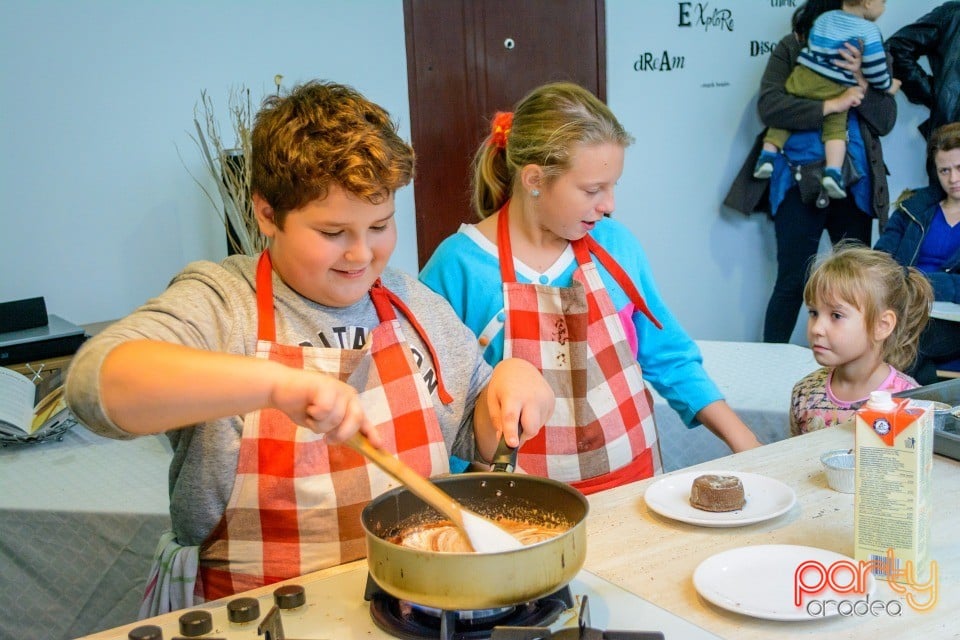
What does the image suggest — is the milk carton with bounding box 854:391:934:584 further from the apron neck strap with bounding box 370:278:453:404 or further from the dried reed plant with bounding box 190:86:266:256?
the dried reed plant with bounding box 190:86:266:256

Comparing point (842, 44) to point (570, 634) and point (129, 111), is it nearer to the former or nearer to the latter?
point (129, 111)

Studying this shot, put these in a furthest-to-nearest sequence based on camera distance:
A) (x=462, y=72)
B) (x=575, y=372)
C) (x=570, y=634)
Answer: (x=462, y=72)
(x=575, y=372)
(x=570, y=634)

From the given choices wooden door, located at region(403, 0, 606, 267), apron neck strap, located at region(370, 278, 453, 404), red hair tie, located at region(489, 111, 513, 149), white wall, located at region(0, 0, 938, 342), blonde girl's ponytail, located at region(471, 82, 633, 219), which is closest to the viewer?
apron neck strap, located at region(370, 278, 453, 404)

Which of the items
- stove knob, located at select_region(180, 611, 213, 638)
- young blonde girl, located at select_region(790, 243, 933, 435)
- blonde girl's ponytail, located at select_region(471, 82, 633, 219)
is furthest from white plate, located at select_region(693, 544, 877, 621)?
young blonde girl, located at select_region(790, 243, 933, 435)

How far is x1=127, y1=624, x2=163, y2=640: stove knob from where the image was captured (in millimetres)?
1003

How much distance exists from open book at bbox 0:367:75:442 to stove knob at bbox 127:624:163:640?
1.24 metres

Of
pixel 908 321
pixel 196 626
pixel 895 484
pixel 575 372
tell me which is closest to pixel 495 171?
pixel 575 372

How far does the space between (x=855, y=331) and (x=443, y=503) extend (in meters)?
1.50

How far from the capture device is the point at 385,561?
0.99 m

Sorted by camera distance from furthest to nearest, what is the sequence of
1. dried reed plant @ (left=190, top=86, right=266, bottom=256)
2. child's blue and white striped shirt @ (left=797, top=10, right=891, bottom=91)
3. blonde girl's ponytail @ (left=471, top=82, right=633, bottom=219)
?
child's blue and white striped shirt @ (left=797, top=10, right=891, bottom=91), dried reed plant @ (left=190, top=86, right=266, bottom=256), blonde girl's ponytail @ (left=471, top=82, right=633, bottom=219)

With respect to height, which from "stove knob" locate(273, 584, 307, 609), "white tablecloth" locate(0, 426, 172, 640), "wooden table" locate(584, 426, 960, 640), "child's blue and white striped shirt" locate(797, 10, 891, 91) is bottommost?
"white tablecloth" locate(0, 426, 172, 640)

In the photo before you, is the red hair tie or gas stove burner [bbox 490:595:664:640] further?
the red hair tie

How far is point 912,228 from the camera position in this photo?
3.76 meters

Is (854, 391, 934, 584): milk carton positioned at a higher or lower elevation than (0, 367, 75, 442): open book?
higher
